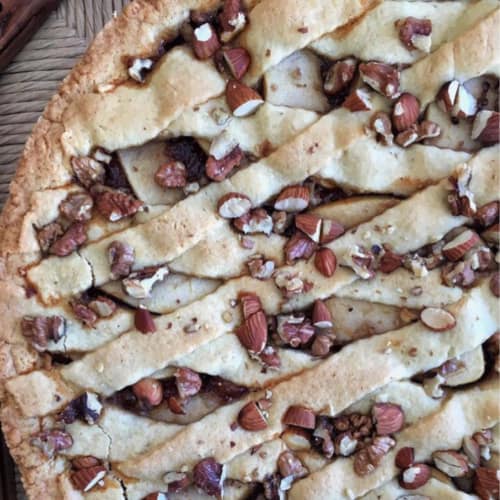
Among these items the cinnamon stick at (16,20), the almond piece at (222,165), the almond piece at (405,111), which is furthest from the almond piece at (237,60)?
the cinnamon stick at (16,20)

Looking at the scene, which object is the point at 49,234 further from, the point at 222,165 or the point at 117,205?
the point at 222,165

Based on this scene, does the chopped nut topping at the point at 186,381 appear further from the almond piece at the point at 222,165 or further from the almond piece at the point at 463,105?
the almond piece at the point at 463,105

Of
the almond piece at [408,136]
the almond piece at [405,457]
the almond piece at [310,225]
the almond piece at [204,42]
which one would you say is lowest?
the almond piece at [405,457]

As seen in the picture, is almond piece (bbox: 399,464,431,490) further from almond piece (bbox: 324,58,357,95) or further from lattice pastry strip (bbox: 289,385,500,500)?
almond piece (bbox: 324,58,357,95)

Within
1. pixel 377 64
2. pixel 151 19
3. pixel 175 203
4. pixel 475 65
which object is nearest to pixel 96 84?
pixel 151 19

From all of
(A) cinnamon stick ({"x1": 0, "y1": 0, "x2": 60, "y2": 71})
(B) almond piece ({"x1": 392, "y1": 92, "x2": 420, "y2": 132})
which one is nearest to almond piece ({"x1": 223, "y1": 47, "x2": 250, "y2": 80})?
(B) almond piece ({"x1": 392, "y1": 92, "x2": 420, "y2": 132})

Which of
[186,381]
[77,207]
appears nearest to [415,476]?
[186,381]
